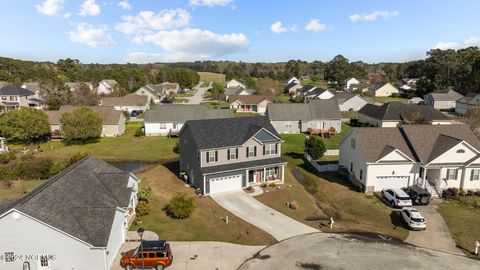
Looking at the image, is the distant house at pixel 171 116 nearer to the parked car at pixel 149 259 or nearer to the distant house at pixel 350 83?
the parked car at pixel 149 259

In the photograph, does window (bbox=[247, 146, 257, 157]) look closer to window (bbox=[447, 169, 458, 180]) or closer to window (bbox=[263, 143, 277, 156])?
window (bbox=[263, 143, 277, 156])

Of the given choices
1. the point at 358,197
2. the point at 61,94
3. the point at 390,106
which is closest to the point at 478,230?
Result: the point at 358,197

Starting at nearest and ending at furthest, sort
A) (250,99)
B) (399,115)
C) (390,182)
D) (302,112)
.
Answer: (390,182) → (399,115) → (302,112) → (250,99)

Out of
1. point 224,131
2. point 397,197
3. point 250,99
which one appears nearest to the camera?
point 397,197

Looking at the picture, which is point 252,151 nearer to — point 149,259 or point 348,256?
point 348,256

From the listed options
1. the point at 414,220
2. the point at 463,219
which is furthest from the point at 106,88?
the point at 463,219

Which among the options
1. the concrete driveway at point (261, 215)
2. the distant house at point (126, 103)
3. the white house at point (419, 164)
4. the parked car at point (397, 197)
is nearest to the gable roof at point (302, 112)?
the white house at point (419, 164)

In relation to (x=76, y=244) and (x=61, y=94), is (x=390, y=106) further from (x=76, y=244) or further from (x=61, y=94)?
(x=61, y=94)

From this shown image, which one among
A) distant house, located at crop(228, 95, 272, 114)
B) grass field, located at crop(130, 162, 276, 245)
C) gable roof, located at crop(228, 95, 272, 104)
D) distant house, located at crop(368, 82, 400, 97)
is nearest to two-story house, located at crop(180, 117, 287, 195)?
grass field, located at crop(130, 162, 276, 245)
